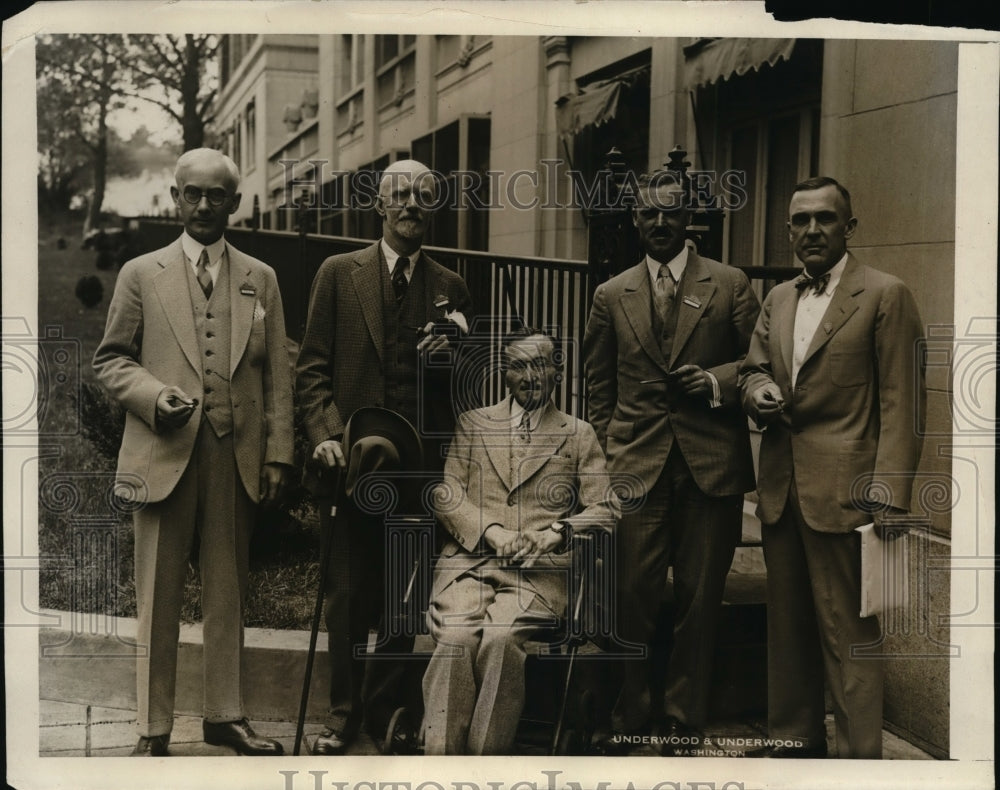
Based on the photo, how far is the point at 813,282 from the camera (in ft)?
13.1

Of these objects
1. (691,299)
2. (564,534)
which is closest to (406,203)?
(691,299)

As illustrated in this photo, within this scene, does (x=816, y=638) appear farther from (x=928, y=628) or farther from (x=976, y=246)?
(x=976, y=246)

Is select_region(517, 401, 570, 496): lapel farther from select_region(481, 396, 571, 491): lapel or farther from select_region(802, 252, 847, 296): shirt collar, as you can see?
select_region(802, 252, 847, 296): shirt collar

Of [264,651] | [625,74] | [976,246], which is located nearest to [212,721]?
[264,651]

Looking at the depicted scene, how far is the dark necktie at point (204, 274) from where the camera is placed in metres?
4.11

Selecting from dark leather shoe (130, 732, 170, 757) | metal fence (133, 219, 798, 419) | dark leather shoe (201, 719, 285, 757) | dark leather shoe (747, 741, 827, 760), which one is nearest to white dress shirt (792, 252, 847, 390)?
metal fence (133, 219, 798, 419)

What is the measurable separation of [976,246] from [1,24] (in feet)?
14.1

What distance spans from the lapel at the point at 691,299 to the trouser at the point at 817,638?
2.42ft

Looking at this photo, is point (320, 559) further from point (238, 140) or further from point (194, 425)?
point (238, 140)

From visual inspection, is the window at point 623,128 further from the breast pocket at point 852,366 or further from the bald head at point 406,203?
the breast pocket at point 852,366

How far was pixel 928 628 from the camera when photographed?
4230 millimetres

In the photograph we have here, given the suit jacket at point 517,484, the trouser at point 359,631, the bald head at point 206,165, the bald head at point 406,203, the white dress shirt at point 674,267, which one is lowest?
the trouser at point 359,631

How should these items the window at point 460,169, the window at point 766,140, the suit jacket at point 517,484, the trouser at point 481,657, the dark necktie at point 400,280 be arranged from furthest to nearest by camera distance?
the window at point 766,140
the window at point 460,169
the dark necktie at point 400,280
the suit jacket at point 517,484
the trouser at point 481,657

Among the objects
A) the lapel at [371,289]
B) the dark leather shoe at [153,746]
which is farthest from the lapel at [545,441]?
the dark leather shoe at [153,746]
